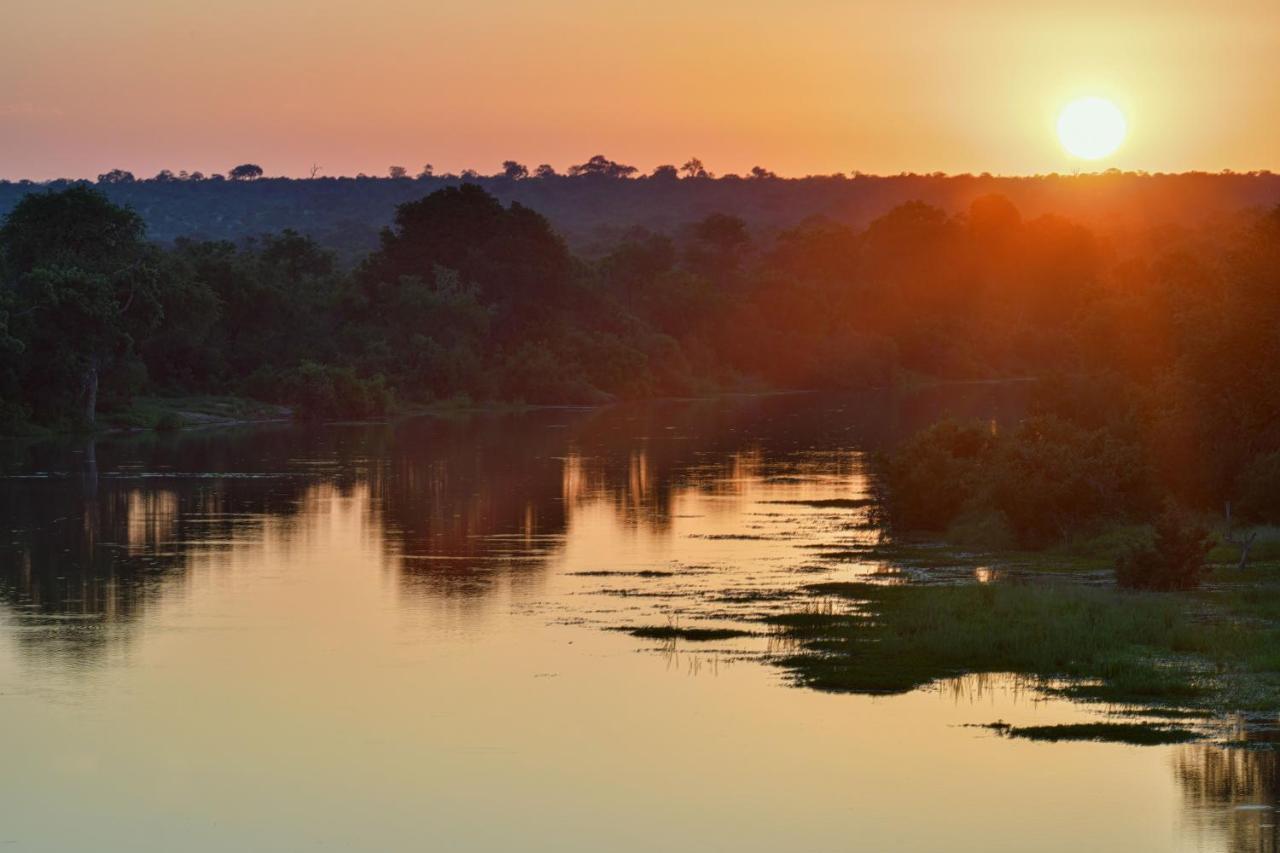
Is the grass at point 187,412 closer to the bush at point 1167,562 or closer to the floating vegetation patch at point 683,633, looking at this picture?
the floating vegetation patch at point 683,633

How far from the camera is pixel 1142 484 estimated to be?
37.9 meters

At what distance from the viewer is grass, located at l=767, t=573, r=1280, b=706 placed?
937 inches

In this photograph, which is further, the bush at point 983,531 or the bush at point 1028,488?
the bush at point 983,531

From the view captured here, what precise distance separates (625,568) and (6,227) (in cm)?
5436

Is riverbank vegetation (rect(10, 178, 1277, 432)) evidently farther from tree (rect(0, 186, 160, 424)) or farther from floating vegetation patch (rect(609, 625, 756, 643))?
floating vegetation patch (rect(609, 625, 756, 643))

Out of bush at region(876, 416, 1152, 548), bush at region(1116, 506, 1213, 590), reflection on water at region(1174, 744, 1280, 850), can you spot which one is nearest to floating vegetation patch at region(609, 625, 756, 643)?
bush at region(1116, 506, 1213, 590)

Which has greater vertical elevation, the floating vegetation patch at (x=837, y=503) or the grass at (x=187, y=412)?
the grass at (x=187, y=412)

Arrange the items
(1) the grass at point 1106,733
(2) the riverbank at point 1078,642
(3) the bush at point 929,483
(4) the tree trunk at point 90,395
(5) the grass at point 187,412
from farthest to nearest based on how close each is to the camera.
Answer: (5) the grass at point 187,412 → (4) the tree trunk at point 90,395 → (3) the bush at point 929,483 → (2) the riverbank at point 1078,642 → (1) the grass at point 1106,733

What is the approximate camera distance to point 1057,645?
2575 centimetres

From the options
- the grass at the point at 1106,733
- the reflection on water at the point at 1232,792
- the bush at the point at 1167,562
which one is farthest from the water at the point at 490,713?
the bush at the point at 1167,562

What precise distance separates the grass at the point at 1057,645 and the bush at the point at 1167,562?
0.67m

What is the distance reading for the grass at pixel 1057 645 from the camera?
23.8 metres

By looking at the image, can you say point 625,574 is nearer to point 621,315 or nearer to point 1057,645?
point 1057,645

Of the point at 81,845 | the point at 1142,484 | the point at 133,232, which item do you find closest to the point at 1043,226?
the point at 133,232
